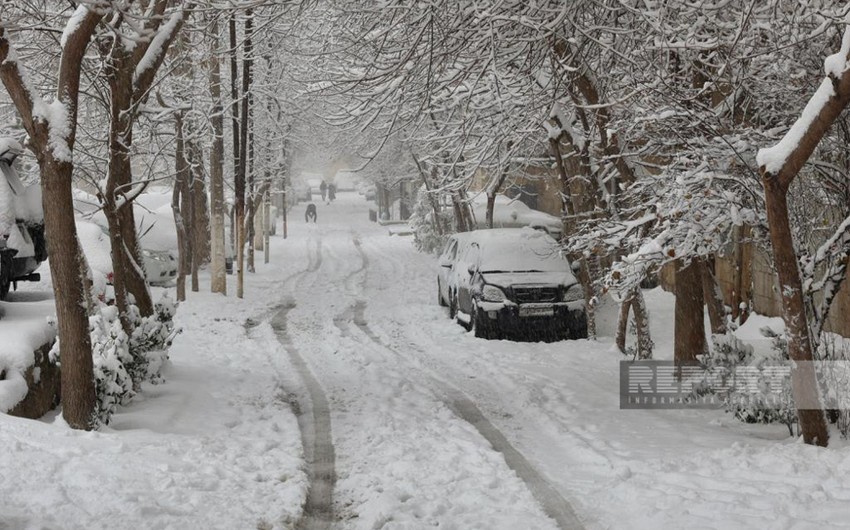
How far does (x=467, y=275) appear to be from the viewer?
15.2m

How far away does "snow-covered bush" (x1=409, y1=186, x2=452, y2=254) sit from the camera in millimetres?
34928

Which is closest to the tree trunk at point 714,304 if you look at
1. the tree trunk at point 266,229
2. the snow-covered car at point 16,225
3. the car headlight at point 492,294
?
the car headlight at point 492,294

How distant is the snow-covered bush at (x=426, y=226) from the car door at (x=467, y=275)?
1737cm

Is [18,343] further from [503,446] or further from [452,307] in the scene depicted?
[452,307]

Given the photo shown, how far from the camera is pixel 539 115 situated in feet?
34.7

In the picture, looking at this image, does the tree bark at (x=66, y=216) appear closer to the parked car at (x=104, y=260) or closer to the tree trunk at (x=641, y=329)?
the parked car at (x=104, y=260)

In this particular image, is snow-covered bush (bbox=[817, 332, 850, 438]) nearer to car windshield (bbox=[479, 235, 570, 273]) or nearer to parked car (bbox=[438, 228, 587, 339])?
parked car (bbox=[438, 228, 587, 339])

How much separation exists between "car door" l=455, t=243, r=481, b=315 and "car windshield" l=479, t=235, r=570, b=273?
9.1 inches

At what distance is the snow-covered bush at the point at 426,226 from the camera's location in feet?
115

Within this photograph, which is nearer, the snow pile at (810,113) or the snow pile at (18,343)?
the snow pile at (810,113)

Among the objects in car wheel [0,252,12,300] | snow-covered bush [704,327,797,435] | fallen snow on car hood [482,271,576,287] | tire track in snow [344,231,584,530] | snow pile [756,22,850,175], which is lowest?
tire track in snow [344,231,584,530]

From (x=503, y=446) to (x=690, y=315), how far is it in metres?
3.71

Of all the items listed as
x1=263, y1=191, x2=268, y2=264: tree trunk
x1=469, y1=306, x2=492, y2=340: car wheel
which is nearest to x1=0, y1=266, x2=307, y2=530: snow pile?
x1=469, y1=306, x2=492, y2=340: car wheel

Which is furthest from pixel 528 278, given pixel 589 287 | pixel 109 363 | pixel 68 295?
pixel 68 295
